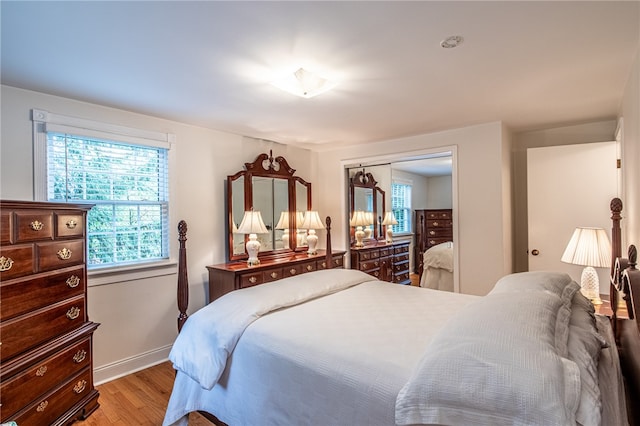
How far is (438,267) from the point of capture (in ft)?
13.9

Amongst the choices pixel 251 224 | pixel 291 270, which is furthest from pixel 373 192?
pixel 251 224

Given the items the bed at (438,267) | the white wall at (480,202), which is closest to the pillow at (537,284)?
the white wall at (480,202)

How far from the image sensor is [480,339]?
3.77ft

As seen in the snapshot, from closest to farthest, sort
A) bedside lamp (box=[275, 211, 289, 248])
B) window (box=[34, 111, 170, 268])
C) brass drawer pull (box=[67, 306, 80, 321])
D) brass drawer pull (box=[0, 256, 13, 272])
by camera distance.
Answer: brass drawer pull (box=[0, 256, 13, 272]) < brass drawer pull (box=[67, 306, 80, 321]) < window (box=[34, 111, 170, 268]) < bedside lamp (box=[275, 211, 289, 248])

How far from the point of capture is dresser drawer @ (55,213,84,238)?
2.06 m

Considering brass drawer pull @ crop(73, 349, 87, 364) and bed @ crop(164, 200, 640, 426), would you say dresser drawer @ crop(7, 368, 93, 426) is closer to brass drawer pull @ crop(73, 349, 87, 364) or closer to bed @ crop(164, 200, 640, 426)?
brass drawer pull @ crop(73, 349, 87, 364)

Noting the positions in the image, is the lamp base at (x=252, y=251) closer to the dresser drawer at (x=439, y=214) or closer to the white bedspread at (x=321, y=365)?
the white bedspread at (x=321, y=365)

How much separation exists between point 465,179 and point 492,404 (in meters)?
3.06

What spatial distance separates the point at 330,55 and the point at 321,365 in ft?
5.63

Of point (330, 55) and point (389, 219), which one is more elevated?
point (330, 55)

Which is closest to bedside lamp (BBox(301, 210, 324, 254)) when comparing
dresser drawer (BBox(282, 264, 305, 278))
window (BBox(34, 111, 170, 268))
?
dresser drawer (BBox(282, 264, 305, 278))

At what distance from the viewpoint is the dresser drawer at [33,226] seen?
1.81m

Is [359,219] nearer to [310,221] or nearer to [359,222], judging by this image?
[359,222]

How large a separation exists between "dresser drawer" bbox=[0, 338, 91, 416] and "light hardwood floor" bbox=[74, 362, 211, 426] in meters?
0.39
